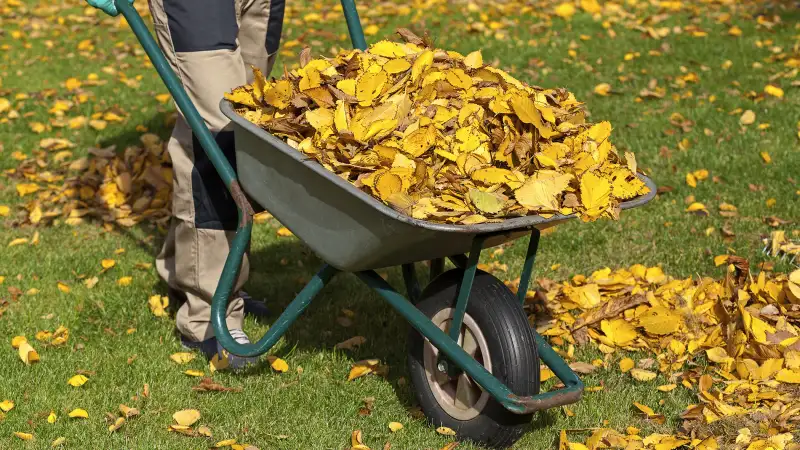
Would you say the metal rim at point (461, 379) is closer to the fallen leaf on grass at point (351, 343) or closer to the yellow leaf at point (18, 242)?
the fallen leaf on grass at point (351, 343)

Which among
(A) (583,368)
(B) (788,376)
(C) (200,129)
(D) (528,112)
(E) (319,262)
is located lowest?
(E) (319,262)

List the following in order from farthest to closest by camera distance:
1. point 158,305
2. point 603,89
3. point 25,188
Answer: point 603,89, point 25,188, point 158,305

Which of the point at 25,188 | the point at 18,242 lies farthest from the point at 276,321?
the point at 25,188

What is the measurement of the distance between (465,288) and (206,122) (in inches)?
46.9

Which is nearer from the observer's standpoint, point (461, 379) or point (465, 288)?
point (465, 288)

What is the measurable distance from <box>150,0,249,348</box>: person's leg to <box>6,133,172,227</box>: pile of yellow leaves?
47.4 inches

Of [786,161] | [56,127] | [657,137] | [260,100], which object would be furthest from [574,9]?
[260,100]

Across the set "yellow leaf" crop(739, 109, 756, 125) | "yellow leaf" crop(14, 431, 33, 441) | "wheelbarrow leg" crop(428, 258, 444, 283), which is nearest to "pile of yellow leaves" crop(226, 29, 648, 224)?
"wheelbarrow leg" crop(428, 258, 444, 283)

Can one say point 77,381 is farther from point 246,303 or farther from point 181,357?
point 246,303

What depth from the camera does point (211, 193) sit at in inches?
143

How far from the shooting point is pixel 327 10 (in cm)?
834

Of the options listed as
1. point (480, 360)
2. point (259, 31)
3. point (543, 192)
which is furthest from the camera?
point (259, 31)

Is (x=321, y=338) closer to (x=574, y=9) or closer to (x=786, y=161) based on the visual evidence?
(x=786, y=161)

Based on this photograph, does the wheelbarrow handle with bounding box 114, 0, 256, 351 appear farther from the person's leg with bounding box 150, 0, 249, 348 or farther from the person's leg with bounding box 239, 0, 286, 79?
the person's leg with bounding box 239, 0, 286, 79
